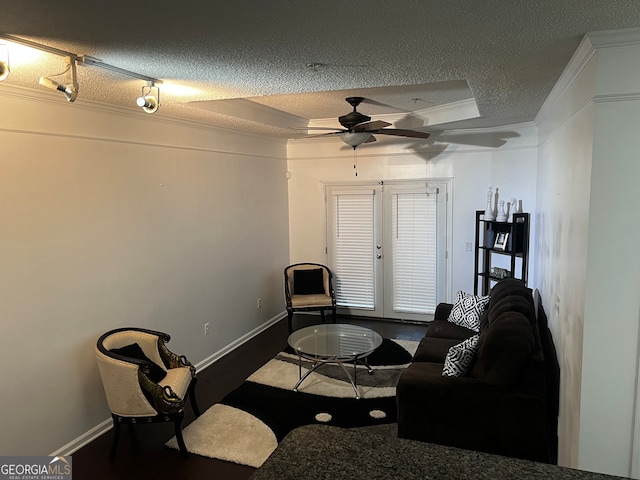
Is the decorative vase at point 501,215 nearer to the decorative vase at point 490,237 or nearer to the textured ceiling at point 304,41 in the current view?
the decorative vase at point 490,237

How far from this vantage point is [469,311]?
15.1ft

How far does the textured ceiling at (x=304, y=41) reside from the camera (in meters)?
1.68

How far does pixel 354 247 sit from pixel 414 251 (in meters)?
0.88

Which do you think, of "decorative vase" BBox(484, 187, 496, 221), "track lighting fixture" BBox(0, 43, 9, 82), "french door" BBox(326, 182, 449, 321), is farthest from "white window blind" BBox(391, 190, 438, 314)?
"track lighting fixture" BBox(0, 43, 9, 82)

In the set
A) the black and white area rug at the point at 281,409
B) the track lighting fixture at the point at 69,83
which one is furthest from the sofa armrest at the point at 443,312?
the track lighting fixture at the point at 69,83

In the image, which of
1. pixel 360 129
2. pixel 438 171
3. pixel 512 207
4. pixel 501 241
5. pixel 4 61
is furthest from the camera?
pixel 438 171

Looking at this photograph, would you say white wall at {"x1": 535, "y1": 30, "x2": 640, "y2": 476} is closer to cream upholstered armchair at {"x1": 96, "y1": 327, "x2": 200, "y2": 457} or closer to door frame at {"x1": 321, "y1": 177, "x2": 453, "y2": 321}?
cream upholstered armchair at {"x1": 96, "y1": 327, "x2": 200, "y2": 457}

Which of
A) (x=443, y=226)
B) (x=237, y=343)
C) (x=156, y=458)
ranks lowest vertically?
(x=156, y=458)

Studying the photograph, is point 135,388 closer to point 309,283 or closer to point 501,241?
point 309,283

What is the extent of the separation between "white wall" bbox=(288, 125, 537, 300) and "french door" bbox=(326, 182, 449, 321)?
166 mm

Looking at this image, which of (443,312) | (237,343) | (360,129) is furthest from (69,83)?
(443,312)

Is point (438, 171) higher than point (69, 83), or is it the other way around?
point (69, 83)

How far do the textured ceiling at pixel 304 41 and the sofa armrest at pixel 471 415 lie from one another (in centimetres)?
201

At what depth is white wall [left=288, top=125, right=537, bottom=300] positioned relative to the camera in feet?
17.9
